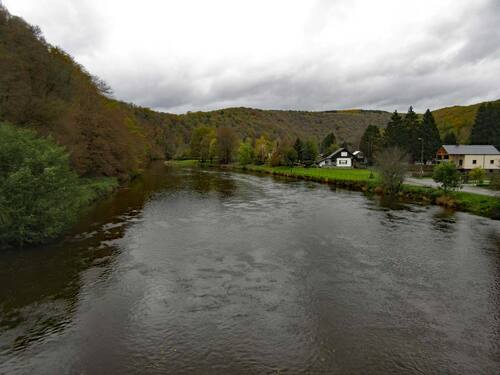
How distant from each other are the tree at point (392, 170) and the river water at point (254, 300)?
15.5 metres

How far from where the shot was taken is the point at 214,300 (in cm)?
1373

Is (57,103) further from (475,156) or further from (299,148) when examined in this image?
(475,156)

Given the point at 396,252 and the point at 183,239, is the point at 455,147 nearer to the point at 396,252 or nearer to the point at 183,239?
the point at 396,252

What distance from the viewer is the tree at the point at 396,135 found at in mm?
73500

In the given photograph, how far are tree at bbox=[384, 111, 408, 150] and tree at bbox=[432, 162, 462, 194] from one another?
37.2 metres

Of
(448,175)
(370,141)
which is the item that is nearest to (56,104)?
(448,175)

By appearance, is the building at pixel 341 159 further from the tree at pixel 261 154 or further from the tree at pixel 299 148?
the tree at pixel 261 154

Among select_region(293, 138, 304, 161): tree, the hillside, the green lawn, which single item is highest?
the hillside

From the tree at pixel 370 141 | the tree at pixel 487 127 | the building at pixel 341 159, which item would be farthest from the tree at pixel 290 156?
the tree at pixel 487 127

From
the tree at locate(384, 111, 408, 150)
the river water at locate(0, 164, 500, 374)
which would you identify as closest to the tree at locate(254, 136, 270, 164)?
the tree at locate(384, 111, 408, 150)

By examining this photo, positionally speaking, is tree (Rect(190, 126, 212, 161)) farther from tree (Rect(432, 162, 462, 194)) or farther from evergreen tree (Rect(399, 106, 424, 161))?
Result: tree (Rect(432, 162, 462, 194))

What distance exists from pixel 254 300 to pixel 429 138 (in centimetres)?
7275

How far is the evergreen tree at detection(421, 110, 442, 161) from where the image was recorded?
7325 cm

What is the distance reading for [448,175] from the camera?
34.6 metres
